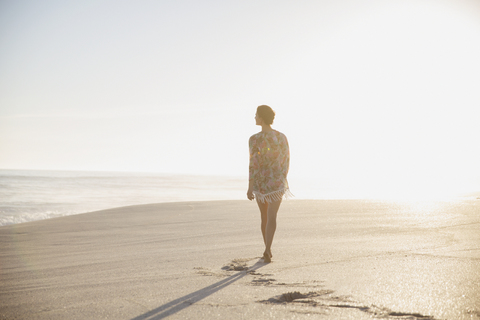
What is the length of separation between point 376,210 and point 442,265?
5127 millimetres

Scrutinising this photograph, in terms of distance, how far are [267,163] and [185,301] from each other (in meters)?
2.00

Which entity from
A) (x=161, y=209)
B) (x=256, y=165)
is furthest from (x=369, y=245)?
(x=161, y=209)

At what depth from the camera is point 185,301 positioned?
2453mm

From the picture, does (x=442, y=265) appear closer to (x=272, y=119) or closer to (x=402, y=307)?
(x=402, y=307)

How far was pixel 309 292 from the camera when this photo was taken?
248 centimetres

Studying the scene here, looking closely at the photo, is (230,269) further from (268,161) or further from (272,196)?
(268,161)

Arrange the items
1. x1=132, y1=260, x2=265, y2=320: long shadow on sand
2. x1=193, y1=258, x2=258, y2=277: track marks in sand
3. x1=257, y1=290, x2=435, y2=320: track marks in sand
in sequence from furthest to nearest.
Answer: x1=193, y1=258, x2=258, y2=277: track marks in sand
x1=132, y1=260, x2=265, y2=320: long shadow on sand
x1=257, y1=290, x2=435, y2=320: track marks in sand

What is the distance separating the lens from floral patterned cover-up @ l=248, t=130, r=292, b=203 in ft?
13.3

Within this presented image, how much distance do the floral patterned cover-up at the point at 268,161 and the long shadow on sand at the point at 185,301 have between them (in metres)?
1.23

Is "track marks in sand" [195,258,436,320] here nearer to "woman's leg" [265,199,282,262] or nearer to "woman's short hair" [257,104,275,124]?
"woman's leg" [265,199,282,262]

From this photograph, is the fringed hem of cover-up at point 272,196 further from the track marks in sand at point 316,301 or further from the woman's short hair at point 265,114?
the track marks in sand at point 316,301

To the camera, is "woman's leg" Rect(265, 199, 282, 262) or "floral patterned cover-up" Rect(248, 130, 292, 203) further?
"floral patterned cover-up" Rect(248, 130, 292, 203)

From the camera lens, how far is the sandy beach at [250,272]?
225 cm

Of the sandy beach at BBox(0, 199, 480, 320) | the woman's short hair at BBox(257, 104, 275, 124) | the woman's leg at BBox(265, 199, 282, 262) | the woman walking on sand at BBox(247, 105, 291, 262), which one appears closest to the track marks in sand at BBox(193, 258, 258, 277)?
the sandy beach at BBox(0, 199, 480, 320)
